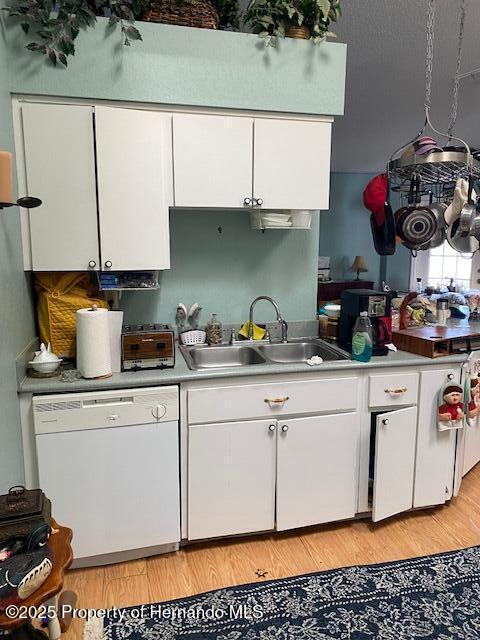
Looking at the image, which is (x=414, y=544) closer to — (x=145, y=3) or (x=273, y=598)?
(x=273, y=598)

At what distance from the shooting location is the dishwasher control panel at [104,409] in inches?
73.3

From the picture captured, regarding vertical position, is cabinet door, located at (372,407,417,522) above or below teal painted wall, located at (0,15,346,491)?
below

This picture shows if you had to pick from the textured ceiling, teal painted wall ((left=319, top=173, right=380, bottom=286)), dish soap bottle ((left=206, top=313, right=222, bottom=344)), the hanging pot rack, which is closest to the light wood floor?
dish soap bottle ((left=206, top=313, right=222, bottom=344))

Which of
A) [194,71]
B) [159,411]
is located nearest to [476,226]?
[194,71]

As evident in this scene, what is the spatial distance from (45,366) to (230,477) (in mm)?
973

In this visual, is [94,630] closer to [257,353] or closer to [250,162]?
[257,353]

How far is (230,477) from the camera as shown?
6.95 feet

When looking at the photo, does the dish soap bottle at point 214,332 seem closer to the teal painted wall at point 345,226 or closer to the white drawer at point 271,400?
the white drawer at point 271,400

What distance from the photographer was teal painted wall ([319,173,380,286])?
709cm

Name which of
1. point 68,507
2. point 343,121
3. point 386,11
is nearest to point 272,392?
point 68,507

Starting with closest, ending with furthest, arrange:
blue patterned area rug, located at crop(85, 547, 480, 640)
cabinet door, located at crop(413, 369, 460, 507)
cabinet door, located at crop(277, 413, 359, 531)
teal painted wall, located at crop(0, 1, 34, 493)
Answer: teal painted wall, located at crop(0, 1, 34, 493) → blue patterned area rug, located at crop(85, 547, 480, 640) → cabinet door, located at crop(277, 413, 359, 531) → cabinet door, located at crop(413, 369, 460, 507)

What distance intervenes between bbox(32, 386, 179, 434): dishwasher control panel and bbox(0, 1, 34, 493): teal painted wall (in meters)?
0.12

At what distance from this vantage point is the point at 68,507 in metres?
1.94

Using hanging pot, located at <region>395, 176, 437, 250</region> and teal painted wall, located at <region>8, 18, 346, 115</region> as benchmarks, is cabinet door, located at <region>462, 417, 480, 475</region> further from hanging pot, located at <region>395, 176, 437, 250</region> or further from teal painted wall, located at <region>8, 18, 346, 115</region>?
teal painted wall, located at <region>8, 18, 346, 115</region>
